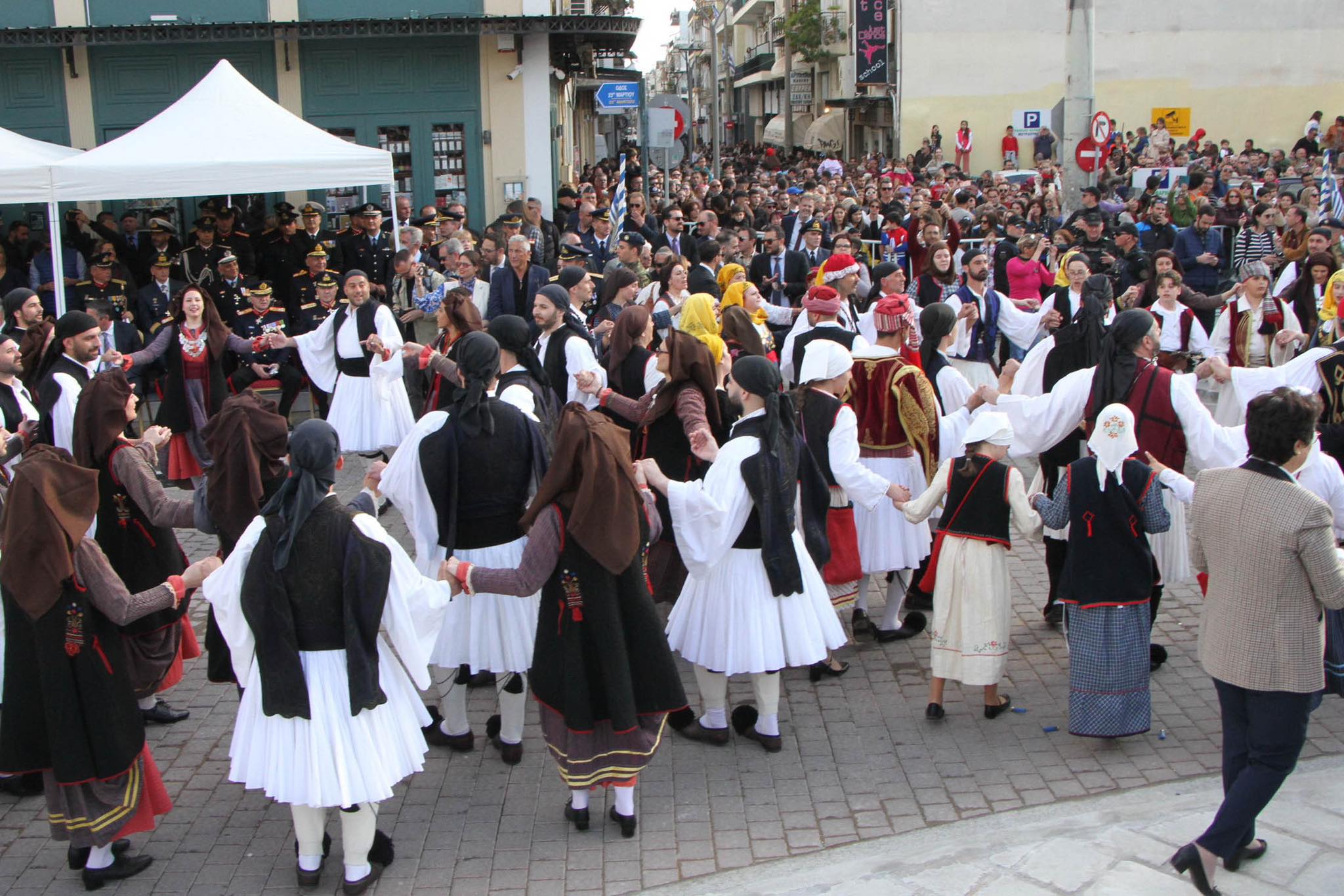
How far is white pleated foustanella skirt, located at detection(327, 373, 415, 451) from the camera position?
9031mm

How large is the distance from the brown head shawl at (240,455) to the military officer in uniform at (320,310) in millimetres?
3981

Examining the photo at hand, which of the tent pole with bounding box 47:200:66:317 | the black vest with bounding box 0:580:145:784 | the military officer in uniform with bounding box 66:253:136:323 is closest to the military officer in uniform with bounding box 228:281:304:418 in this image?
the military officer in uniform with bounding box 66:253:136:323

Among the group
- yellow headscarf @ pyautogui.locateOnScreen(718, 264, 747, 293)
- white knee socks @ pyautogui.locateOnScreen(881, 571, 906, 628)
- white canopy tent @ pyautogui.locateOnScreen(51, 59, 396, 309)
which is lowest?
white knee socks @ pyautogui.locateOnScreen(881, 571, 906, 628)

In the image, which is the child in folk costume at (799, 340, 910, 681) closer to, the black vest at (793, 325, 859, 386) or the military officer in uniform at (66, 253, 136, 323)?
the black vest at (793, 325, 859, 386)

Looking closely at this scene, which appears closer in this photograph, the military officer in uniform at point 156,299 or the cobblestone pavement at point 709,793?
the cobblestone pavement at point 709,793

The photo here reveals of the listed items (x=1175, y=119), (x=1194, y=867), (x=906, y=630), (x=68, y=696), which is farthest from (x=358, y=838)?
(x=1175, y=119)

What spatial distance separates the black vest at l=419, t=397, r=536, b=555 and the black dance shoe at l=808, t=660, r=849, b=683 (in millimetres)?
1906

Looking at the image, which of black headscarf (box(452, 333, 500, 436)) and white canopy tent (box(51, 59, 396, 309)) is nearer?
black headscarf (box(452, 333, 500, 436))

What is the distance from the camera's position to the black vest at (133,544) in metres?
5.60

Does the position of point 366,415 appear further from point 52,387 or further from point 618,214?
point 618,214

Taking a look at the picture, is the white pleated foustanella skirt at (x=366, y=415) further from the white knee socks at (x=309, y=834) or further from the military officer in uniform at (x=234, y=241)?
the military officer in uniform at (x=234, y=241)

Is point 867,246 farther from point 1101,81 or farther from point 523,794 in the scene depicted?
point 1101,81

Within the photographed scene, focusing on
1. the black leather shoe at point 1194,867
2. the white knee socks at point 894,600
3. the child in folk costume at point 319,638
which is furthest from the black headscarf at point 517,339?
the black leather shoe at point 1194,867

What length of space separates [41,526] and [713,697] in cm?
289
